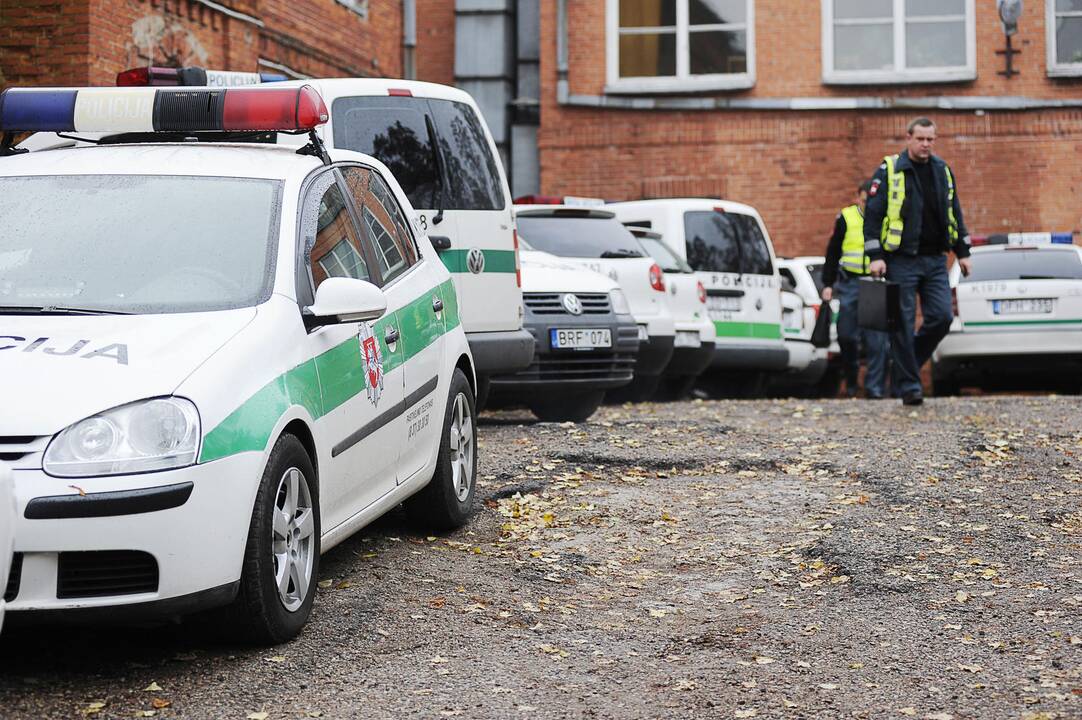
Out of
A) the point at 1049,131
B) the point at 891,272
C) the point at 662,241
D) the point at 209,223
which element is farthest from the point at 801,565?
the point at 1049,131

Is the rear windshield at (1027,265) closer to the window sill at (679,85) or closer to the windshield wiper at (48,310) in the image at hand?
the window sill at (679,85)

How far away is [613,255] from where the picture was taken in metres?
13.4

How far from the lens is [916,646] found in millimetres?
5281

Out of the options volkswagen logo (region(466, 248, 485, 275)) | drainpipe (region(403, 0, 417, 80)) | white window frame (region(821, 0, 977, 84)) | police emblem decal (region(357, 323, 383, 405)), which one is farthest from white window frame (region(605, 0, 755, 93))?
police emblem decal (region(357, 323, 383, 405))

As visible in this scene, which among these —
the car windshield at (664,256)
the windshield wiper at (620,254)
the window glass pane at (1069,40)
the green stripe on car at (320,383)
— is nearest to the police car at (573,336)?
the windshield wiper at (620,254)

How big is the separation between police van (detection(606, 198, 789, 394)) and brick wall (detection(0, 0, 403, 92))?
4590 millimetres

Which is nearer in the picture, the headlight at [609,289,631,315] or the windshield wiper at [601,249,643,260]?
the headlight at [609,289,631,315]

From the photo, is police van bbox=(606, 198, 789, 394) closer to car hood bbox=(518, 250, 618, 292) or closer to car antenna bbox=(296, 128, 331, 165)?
car hood bbox=(518, 250, 618, 292)

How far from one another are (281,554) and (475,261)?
524cm

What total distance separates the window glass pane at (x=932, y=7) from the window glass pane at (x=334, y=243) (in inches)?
762

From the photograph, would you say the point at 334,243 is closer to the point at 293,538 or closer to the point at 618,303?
the point at 293,538

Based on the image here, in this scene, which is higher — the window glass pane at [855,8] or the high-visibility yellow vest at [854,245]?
the window glass pane at [855,8]

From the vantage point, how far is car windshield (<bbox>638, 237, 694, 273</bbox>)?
47.3 ft

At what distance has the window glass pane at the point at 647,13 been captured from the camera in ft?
80.8
